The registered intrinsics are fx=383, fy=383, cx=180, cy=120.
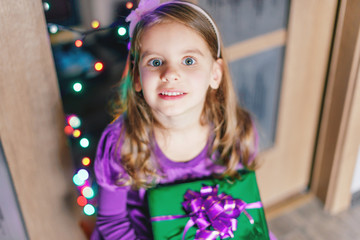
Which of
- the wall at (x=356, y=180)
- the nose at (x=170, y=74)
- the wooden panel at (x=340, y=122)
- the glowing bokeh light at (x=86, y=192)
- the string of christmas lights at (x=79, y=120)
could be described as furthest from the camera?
the wall at (x=356, y=180)

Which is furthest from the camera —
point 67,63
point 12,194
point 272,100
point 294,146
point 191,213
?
point 67,63

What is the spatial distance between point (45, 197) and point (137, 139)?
38 centimetres

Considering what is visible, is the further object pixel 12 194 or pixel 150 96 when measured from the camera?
pixel 12 194

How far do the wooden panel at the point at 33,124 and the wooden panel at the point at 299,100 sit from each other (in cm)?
84

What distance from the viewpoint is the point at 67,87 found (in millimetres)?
2439

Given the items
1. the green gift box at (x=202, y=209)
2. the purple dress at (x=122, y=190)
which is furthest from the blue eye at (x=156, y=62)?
the green gift box at (x=202, y=209)

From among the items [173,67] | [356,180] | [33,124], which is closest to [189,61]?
[173,67]

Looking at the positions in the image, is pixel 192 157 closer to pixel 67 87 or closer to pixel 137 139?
pixel 137 139

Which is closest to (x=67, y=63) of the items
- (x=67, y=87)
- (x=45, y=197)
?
(x=67, y=87)

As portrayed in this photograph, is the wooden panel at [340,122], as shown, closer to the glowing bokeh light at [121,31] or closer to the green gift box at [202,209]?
the green gift box at [202,209]

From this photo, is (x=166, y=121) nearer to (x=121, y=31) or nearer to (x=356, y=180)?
(x=121, y=31)

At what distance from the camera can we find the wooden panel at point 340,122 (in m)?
1.35

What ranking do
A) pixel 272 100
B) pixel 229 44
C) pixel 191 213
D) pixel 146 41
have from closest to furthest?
pixel 146 41 → pixel 191 213 → pixel 229 44 → pixel 272 100

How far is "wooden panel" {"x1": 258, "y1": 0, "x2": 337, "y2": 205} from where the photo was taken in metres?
1.39
